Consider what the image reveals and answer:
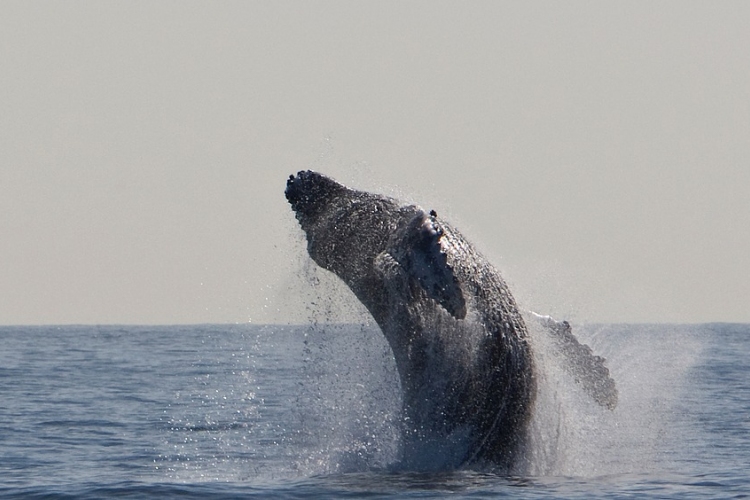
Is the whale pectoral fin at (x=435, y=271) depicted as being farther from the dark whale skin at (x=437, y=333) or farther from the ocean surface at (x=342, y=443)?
the ocean surface at (x=342, y=443)

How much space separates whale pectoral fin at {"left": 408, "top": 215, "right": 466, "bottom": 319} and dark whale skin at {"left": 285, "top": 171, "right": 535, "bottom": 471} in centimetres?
90

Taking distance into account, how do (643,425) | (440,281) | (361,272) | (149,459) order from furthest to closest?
(643,425), (149,459), (361,272), (440,281)

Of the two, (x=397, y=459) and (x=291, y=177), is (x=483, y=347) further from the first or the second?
(x=291, y=177)

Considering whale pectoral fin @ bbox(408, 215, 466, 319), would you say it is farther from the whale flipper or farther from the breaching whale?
the breaching whale

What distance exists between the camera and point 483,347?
1278cm

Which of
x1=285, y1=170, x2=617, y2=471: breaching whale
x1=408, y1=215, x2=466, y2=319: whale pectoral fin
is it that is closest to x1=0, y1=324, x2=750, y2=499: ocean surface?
x1=285, y1=170, x2=617, y2=471: breaching whale

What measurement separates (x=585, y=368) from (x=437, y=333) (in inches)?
88.9

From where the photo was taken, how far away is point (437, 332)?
12945mm

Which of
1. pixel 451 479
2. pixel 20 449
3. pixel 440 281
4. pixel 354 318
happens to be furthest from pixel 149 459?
pixel 440 281

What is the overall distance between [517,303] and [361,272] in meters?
1.71

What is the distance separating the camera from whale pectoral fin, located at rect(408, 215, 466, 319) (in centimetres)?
1135

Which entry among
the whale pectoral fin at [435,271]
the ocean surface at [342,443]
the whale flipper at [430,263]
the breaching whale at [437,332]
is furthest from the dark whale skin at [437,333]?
the whale pectoral fin at [435,271]

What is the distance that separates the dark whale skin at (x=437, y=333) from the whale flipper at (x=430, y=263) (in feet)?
2.50

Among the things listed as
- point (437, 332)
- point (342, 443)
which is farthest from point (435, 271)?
point (342, 443)
